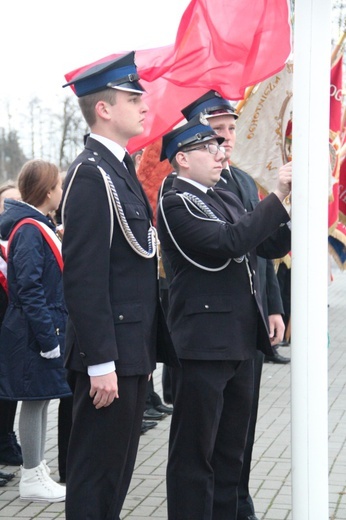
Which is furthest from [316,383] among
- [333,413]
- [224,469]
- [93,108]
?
[333,413]

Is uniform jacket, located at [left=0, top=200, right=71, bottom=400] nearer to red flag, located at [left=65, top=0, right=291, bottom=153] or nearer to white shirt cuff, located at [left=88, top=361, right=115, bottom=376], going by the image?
red flag, located at [left=65, top=0, right=291, bottom=153]

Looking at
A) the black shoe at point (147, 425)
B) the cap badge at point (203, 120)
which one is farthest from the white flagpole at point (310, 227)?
the black shoe at point (147, 425)

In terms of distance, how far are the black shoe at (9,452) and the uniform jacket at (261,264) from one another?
6.30 feet

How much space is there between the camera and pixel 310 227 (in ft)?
10.2

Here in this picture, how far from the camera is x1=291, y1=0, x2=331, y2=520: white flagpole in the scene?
3.11 m

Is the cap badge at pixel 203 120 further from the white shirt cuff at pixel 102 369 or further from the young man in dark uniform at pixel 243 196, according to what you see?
the white shirt cuff at pixel 102 369

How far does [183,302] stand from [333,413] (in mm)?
3430

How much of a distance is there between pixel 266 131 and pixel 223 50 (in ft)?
4.31

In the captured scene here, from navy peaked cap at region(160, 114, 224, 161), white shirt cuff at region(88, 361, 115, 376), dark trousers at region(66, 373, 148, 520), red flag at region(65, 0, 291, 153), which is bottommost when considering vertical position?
dark trousers at region(66, 373, 148, 520)

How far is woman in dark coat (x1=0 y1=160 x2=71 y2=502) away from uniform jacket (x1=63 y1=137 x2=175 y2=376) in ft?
4.94

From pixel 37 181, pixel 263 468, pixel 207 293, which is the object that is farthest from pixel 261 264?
pixel 263 468

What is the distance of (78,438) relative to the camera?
10.4 ft

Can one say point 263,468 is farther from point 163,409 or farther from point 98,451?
point 98,451

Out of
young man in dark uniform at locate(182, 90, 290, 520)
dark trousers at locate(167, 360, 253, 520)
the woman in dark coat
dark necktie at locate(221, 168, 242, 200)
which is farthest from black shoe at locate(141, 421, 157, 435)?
dark necktie at locate(221, 168, 242, 200)
